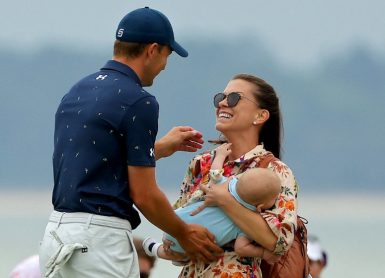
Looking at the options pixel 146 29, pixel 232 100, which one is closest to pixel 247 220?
pixel 232 100

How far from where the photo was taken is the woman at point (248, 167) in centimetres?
747

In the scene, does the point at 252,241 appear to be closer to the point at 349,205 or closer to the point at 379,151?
the point at 349,205

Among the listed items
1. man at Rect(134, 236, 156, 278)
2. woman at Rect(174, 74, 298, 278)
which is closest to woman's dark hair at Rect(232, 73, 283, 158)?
woman at Rect(174, 74, 298, 278)

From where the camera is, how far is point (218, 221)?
7566 mm

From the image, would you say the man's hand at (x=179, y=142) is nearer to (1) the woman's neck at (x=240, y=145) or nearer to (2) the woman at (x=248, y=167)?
(2) the woman at (x=248, y=167)

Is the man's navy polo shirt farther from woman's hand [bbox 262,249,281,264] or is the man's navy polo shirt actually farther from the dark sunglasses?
woman's hand [bbox 262,249,281,264]

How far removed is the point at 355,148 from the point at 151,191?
113 feet

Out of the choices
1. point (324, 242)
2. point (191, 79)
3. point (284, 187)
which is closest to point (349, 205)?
point (191, 79)

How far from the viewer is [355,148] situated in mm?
41312

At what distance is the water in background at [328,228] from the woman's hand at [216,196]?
10705 mm

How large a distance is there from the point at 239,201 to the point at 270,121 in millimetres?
597

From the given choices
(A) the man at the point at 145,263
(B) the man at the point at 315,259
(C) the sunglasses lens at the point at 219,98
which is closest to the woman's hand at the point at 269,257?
(C) the sunglasses lens at the point at 219,98

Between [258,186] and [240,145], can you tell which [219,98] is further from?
[258,186]

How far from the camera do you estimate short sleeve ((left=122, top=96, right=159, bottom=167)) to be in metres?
7.24
